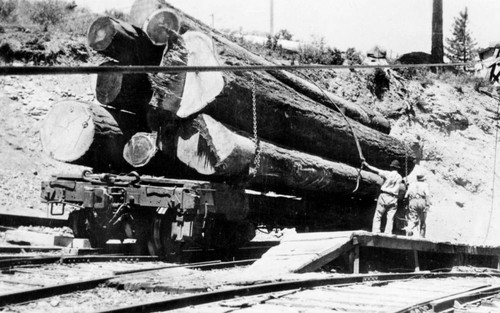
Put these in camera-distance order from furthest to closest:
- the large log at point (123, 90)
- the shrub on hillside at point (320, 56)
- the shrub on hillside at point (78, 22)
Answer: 1. the shrub on hillside at point (320, 56)
2. the shrub on hillside at point (78, 22)
3. the large log at point (123, 90)

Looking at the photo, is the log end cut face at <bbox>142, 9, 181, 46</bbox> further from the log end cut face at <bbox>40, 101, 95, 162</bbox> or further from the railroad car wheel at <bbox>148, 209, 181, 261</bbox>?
the railroad car wheel at <bbox>148, 209, 181, 261</bbox>

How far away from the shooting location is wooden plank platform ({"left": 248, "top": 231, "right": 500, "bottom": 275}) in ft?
23.2

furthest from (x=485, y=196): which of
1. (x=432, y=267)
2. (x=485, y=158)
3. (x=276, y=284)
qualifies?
(x=276, y=284)

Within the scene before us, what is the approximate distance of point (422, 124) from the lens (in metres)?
21.8

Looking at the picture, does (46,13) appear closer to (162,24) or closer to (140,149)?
(140,149)

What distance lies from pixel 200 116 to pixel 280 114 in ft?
5.49

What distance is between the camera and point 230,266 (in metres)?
8.69

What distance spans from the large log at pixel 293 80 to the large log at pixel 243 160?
3.98 feet

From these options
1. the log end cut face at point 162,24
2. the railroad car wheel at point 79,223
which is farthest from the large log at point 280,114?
the railroad car wheel at point 79,223

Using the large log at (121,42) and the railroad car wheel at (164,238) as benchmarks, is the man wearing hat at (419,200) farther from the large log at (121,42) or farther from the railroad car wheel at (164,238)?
the large log at (121,42)

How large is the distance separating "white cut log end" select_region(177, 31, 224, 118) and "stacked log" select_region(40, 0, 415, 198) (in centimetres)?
1

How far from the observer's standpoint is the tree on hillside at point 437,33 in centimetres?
2592

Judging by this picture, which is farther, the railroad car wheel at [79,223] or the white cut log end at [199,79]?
the railroad car wheel at [79,223]

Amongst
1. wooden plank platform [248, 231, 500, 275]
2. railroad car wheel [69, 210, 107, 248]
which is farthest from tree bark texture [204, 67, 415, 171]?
railroad car wheel [69, 210, 107, 248]
